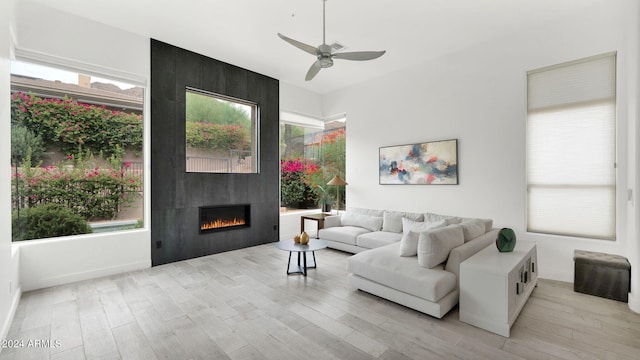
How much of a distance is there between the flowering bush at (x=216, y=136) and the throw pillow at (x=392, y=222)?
9.63 ft

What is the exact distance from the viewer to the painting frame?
4.55 meters

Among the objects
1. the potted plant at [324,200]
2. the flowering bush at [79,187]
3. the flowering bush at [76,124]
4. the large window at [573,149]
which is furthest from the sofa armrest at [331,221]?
the flowering bush at [76,124]

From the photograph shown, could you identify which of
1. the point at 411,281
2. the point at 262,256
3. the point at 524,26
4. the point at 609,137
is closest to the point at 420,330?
the point at 411,281

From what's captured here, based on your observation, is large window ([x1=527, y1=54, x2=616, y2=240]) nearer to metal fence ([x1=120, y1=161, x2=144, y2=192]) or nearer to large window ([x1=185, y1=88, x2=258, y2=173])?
large window ([x1=185, y1=88, x2=258, y2=173])

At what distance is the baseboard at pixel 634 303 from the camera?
106 inches

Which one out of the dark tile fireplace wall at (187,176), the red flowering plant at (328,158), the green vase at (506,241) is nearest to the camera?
the green vase at (506,241)

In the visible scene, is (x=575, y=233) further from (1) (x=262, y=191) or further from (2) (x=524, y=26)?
(1) (x=262, y=191)

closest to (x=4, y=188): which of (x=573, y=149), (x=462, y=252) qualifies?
(x=462, y=252)

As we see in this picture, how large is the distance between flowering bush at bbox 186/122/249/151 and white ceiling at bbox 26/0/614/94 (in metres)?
1.21

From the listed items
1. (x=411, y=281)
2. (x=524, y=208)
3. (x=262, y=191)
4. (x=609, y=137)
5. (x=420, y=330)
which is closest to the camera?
(x=420, y=330)

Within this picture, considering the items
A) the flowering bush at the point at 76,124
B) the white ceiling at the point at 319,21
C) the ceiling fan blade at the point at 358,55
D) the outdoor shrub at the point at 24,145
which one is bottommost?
the outdoor shrub at the point at 24,145

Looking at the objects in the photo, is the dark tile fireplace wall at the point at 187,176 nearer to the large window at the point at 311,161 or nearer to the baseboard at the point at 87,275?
the baseboard at the point at 87,275

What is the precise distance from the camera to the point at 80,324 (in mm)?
2514

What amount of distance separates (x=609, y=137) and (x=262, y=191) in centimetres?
517
